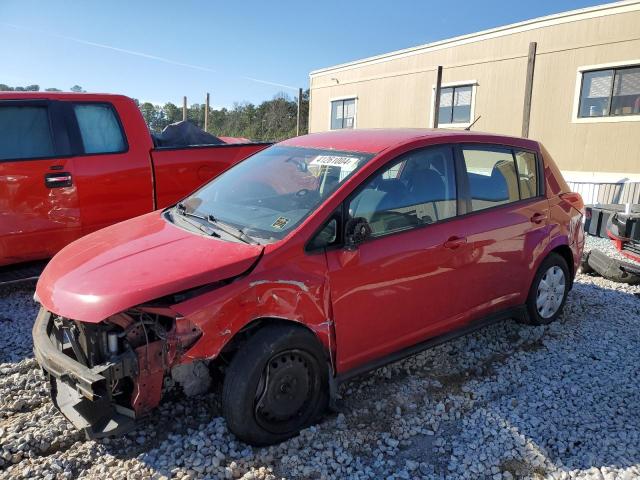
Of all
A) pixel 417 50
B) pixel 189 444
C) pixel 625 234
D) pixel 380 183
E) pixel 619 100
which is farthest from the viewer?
pixel 417 50

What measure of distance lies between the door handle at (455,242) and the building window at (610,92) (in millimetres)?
13708

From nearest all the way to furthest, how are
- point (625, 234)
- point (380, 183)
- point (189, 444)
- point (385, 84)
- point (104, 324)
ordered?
point (104, 324)
point (189, 444)
point (380, 183)
point (625, 234)
point (385, 84)

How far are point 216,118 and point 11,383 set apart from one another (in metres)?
35.2

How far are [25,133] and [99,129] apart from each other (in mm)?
683

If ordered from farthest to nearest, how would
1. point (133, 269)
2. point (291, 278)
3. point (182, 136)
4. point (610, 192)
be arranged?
point (610, 192)
point (182, 136)
point (291, 278)
point (133, 269)

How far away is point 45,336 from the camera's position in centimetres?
284

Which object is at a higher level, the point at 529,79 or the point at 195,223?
the point at 529,79

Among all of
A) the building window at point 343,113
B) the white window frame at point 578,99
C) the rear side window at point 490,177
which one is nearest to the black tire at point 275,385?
the rear side window at point 490,177

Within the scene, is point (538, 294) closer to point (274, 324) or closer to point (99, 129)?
point (274, 324)

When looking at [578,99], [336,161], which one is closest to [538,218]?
[336,161]

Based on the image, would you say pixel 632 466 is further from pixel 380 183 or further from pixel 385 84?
pixel 385 84

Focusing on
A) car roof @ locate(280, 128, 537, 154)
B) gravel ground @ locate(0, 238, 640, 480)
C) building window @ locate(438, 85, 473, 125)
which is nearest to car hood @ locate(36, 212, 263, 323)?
gravel ground @ locate(0, 238, 640, 480)

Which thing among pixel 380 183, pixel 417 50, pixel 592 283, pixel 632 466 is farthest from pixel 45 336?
pixel 417 50

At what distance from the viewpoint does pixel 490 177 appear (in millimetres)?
3992
